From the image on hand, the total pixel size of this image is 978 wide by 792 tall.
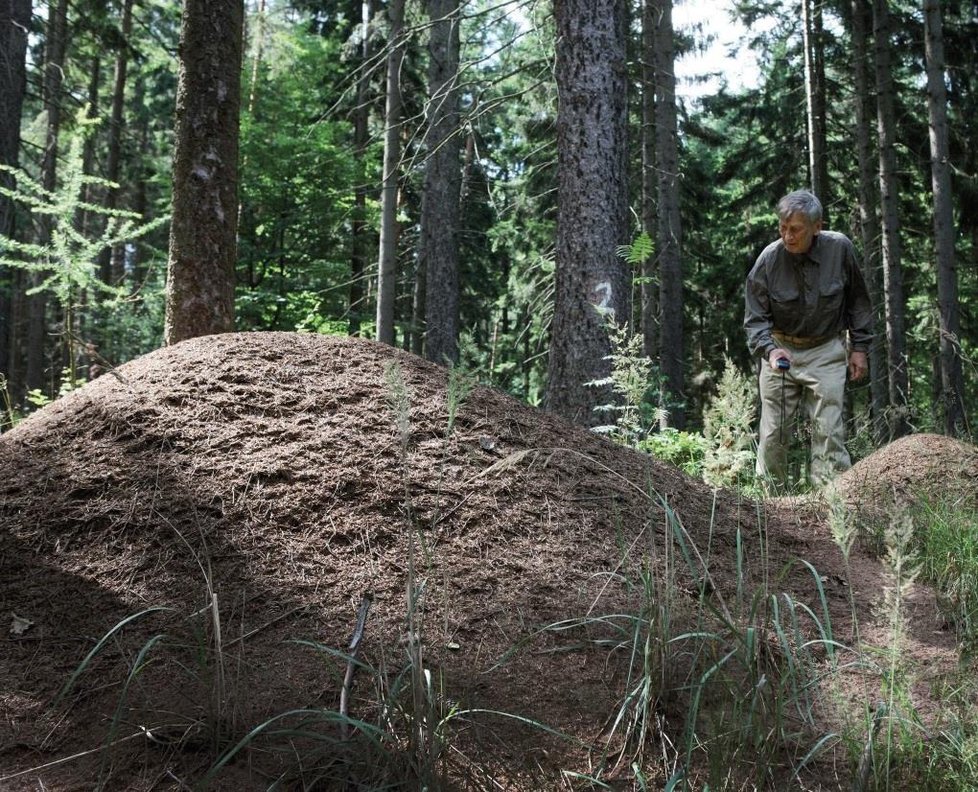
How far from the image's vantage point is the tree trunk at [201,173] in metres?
5.37

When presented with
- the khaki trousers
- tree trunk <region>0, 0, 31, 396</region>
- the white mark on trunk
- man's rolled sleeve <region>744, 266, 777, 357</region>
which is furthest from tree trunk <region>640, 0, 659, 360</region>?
man's rolled sleeve <region>744, 266, 777, 357</region>

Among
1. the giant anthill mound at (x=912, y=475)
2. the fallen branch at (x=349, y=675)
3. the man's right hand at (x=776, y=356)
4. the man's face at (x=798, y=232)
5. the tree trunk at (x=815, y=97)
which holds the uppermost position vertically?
the tree trunk at (x=815, y=97)

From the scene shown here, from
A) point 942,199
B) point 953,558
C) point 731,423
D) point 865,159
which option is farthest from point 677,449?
point 865,159

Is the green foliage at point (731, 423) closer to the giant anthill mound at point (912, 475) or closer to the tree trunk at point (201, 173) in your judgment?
the giant anthill mound at point (912, 475)

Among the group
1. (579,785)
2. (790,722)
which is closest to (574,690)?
(579,785)

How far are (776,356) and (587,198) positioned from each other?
6.42ft

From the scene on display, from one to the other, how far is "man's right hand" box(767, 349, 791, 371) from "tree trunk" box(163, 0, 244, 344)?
3477 mm

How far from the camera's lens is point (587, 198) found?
6.09 meters

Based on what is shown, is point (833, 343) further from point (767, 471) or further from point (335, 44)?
point (335, 44)

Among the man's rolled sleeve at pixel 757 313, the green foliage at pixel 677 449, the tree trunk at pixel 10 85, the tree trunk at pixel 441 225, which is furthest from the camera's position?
the tree trunk at pixel 441 225

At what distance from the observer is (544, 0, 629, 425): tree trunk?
6047 mm

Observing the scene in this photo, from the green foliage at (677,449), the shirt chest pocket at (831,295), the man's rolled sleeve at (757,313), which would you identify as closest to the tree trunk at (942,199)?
the green foliage at (677,449)

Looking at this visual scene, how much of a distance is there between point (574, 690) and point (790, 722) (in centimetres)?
56

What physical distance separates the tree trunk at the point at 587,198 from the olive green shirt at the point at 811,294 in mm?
1211
